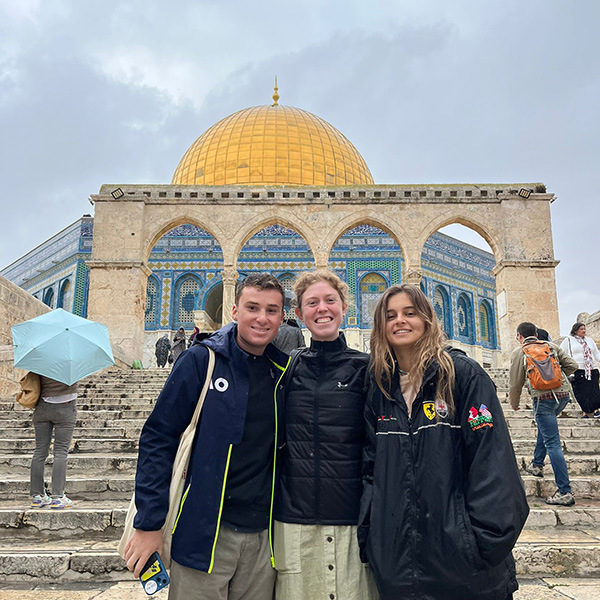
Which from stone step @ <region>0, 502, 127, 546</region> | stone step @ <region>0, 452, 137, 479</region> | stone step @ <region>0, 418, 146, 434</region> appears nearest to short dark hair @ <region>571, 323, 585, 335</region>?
stone step @ <region>0, 452, 137, 479</region>

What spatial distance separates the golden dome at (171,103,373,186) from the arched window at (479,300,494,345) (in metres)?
7.65

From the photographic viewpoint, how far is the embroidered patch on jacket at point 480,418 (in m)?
1.58

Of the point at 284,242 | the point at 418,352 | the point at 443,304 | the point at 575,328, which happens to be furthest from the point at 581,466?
the point at 443,304

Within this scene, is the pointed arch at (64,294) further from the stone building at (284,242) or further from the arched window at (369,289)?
the arched window at (369,289)

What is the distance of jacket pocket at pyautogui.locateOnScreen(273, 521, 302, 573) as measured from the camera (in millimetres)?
1669

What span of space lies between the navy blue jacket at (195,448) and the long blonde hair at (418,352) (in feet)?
1.20

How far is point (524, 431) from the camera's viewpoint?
5465 millimetres

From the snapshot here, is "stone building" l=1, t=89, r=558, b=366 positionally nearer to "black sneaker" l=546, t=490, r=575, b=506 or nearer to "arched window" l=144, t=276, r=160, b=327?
"arched window" l=144, t=276, r=160, b=327

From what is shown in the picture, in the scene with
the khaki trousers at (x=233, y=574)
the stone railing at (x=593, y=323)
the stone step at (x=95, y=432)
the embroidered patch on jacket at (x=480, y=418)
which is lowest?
the khaki trousers at (x=233, y=574)

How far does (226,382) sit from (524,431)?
4619mm

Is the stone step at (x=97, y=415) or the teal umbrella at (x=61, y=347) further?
the stone step at (x=97, y=415)

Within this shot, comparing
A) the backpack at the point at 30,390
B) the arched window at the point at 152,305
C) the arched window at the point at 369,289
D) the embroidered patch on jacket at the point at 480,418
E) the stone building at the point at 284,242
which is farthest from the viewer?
the arched window at the point at 369,289

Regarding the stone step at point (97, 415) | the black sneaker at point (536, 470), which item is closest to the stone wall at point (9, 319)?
the stone step at point (97, 415)

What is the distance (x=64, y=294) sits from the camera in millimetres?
22047
